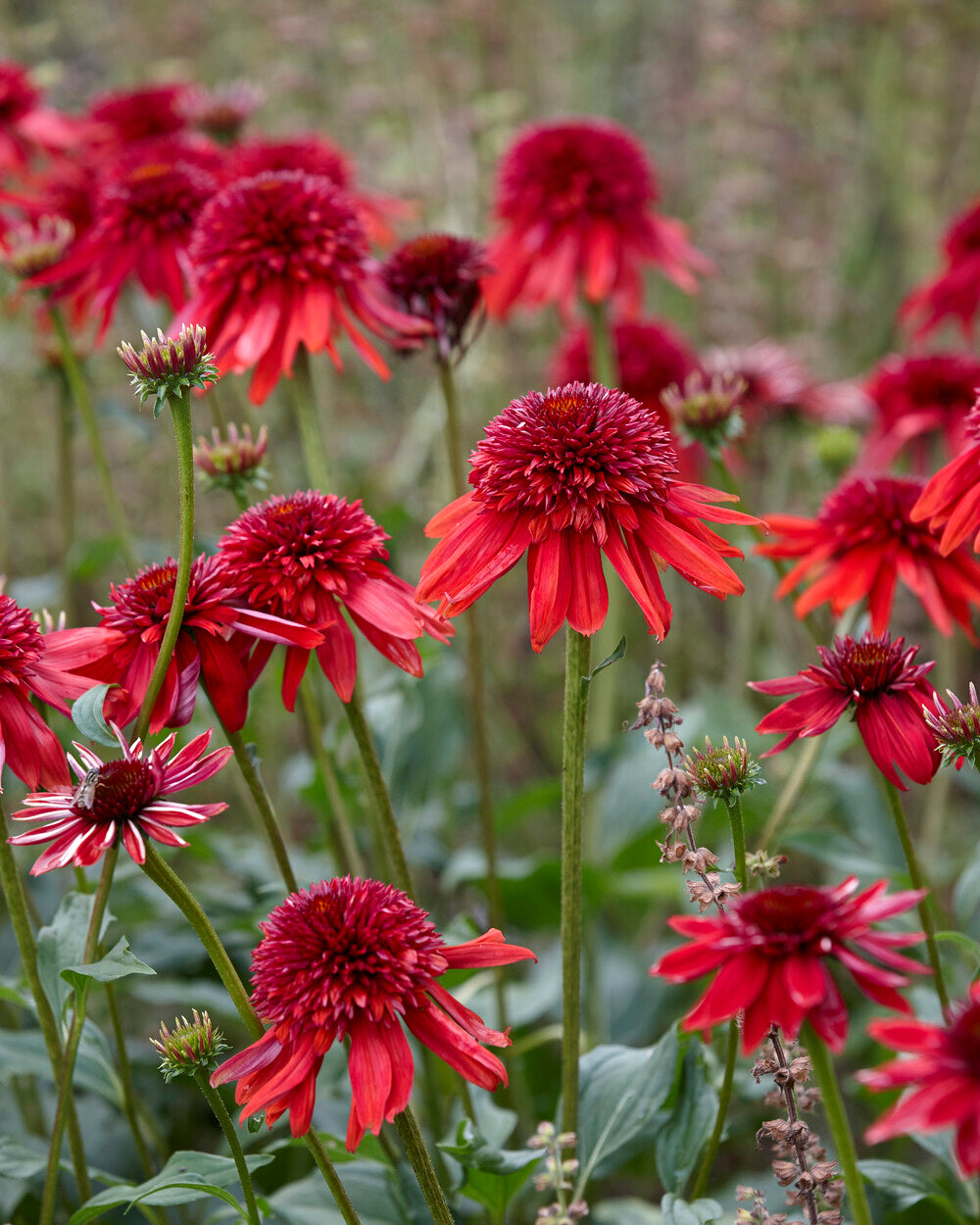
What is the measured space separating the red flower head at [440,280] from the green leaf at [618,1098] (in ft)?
2.16

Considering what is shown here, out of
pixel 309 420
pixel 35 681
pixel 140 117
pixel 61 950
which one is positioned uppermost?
pixel 140 117

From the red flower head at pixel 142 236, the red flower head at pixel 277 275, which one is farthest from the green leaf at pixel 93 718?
the red flower head at pixel 142 236

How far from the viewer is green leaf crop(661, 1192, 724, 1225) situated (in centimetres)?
77

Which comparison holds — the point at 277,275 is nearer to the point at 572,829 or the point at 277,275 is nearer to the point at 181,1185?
the point at 572,829

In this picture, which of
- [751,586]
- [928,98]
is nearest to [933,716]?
[751,586]

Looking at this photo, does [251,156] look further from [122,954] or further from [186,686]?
[122,954]

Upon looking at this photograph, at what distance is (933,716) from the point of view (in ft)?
2.42

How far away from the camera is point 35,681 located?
80 centimetres

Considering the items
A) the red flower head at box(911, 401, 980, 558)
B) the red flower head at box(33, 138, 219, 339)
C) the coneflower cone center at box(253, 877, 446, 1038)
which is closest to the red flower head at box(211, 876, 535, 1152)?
the coneflower cone center at box(253, 877, 446, 1038)

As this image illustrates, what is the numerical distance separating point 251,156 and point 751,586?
40.4 inches

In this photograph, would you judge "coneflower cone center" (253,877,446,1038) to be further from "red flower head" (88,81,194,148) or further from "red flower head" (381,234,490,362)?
"red flower head" (88,81,194,148)

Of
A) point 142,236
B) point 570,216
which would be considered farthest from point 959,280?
point 142,236

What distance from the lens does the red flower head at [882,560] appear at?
1025 mm

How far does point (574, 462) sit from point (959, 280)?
51.7 inches
